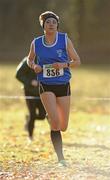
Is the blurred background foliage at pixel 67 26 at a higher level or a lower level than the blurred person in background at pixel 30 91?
lower

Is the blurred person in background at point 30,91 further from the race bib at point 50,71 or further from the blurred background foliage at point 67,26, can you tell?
the blurred background foliage at point 67,26

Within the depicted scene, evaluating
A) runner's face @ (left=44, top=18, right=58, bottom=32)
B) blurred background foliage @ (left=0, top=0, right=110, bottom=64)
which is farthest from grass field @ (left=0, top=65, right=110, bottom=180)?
blurred background foliage @ (left=0, top=0, right=110, bottom=64)

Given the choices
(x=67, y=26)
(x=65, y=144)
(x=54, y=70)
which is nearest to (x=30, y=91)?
(x=65, y=144)

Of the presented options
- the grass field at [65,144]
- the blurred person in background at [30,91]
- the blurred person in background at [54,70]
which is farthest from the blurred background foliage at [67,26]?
the blurred person in background at [54,70]

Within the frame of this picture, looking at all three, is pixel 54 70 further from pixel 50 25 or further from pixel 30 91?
pixel 30 91

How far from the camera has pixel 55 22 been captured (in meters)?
8.54

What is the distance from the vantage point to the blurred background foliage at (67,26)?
46.5 meters

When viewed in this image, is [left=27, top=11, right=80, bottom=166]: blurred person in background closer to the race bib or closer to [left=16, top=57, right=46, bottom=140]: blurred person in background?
the race bib

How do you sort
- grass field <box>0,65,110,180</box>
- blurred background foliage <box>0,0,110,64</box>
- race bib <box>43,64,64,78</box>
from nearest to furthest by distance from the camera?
grass field <box>0,65,110,180</box> < race bib <box>43,64,64,78</box> < blurred background foliage <box>0,0,110,64</box>

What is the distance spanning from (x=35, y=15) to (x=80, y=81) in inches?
951

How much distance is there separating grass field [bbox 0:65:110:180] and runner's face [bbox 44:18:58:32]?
5.85 feet

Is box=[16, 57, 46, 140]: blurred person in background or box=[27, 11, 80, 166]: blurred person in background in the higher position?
box=[27, 11, 80, 166]: blurred person in background

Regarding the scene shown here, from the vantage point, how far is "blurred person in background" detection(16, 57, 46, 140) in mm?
12516

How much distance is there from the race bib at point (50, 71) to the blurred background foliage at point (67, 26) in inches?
1351
